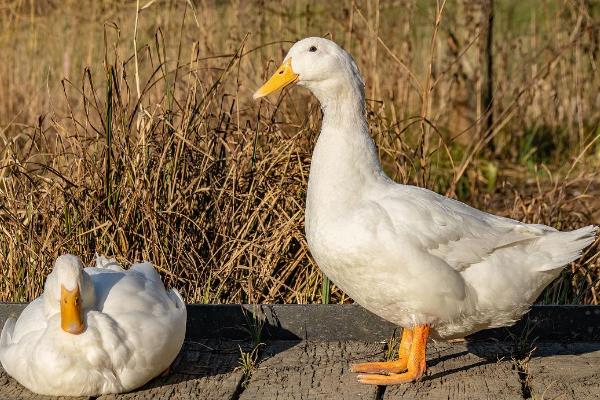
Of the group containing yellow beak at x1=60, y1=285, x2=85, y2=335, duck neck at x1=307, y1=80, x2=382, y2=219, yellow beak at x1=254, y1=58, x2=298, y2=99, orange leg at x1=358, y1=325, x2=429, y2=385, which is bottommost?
orange leg at x1=358, y1=325, x2=429, y2=385

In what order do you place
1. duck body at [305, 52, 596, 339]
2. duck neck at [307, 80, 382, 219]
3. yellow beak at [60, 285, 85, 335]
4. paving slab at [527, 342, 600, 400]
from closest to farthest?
yellow beak at [60, 285, 85, 335] < paving slab at [527, 342, 600, 400] < duck body at [305, 52, 596, 339] < duck neck at [307, 80, 382, 219]

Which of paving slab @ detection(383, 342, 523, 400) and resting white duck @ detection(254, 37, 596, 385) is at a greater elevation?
resting white duck @ detection(254, 37, 596, 385)

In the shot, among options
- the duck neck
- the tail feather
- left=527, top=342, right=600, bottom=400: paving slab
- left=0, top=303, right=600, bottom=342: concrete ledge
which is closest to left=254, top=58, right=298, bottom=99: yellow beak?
the duck neck

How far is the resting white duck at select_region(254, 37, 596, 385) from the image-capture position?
12.7 ft

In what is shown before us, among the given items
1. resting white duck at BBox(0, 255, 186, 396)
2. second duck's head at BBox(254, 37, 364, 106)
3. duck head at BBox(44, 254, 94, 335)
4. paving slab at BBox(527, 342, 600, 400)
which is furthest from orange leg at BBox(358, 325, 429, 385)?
duck head at BBox(44, 254, 94, 335)

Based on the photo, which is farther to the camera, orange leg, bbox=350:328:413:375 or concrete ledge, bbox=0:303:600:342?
concrete ledge, bbox=0:303:600:342

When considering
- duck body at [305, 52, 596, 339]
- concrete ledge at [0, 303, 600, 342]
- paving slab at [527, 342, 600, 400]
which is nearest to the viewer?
paving slab at [527, 342, 600, 400]

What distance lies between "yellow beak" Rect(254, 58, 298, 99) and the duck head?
0.99 metres

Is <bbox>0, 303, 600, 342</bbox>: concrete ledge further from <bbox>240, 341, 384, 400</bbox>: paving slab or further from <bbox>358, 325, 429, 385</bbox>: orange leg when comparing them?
<bbox>358, 325, 429, 385</bbox>: orange leg

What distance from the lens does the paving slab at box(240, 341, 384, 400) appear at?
380cm

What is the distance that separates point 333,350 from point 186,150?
1.36 metres

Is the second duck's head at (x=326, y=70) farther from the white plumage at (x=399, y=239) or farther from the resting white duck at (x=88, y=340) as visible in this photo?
the resting white duck at (x=88, y=340)

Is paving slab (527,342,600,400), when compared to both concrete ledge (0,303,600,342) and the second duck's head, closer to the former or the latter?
concrete ledge (0,303,600,342)

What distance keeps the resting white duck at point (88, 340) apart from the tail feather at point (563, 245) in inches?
56.6
